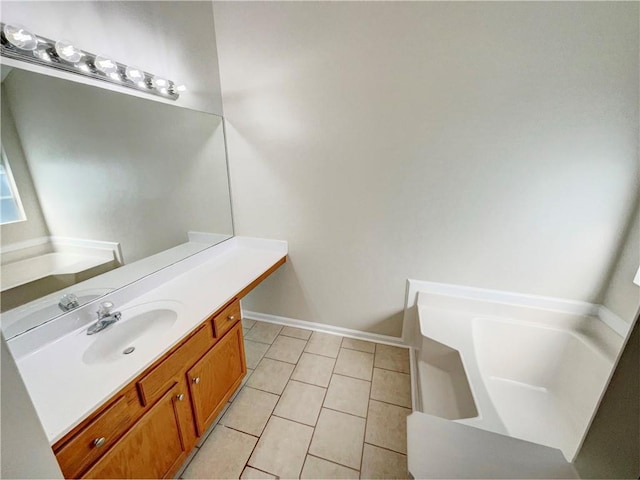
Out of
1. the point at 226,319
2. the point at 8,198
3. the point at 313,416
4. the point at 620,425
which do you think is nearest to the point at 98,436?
the point at 226,319

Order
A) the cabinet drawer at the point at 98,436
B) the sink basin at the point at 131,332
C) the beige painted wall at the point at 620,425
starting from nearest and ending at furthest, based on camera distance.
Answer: the beige painted wall at the point at 620,425 → the cabinet drawer at the point at 98,436 → the sink basin at the point at 131,332

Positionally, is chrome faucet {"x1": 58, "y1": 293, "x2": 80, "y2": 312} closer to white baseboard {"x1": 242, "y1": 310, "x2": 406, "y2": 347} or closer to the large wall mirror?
the large wall mirror

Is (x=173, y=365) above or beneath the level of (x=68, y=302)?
beneath

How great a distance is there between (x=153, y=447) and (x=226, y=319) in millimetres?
599

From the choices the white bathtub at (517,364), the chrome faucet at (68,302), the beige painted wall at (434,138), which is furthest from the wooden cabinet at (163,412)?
the white bathtub at (517,364)

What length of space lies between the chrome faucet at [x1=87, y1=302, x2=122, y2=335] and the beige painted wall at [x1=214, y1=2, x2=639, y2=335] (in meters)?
1.17

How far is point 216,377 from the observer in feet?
4.74

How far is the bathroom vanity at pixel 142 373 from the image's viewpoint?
33.2 inches

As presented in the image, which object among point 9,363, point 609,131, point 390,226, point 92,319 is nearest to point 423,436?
point 9,363

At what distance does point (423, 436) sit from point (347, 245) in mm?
1429

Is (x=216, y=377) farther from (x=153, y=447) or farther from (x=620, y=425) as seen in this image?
(x=620, y=425)

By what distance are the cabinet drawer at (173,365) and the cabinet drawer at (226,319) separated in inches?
1.7

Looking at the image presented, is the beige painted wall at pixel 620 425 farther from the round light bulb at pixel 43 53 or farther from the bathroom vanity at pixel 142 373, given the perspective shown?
the round light bulb at pixel 43 53

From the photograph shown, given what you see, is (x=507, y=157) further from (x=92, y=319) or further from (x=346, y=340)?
(x=92, y=319)
